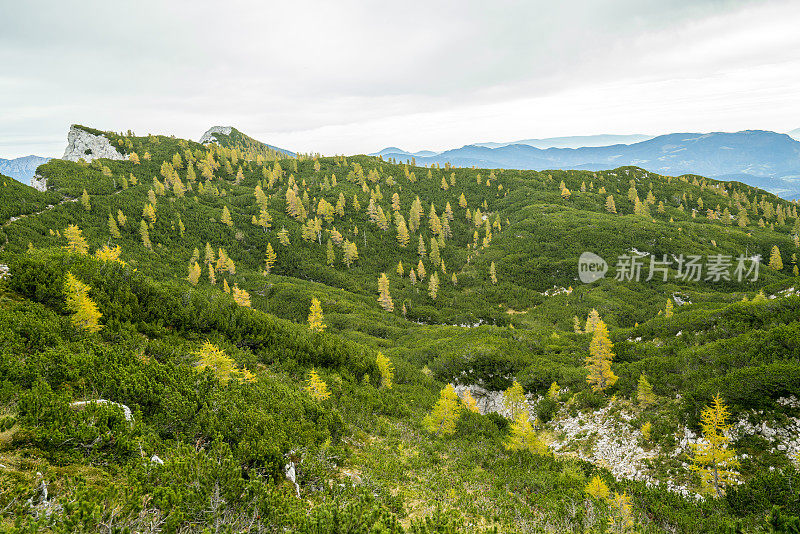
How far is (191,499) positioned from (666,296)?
89823 mm

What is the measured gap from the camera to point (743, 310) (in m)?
29.6

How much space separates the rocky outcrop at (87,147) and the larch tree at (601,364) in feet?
593

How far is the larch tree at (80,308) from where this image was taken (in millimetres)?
14758

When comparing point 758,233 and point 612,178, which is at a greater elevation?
point 612,178

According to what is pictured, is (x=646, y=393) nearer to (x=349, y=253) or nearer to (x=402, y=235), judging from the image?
(x=349, y=253)

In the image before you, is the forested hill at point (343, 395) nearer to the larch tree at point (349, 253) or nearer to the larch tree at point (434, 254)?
the larch tree at point (349, 253)

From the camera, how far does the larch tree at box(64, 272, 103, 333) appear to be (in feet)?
48.4

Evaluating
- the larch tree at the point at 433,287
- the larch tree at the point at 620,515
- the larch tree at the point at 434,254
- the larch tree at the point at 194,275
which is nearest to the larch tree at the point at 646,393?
the larch tree at the point at 620,515

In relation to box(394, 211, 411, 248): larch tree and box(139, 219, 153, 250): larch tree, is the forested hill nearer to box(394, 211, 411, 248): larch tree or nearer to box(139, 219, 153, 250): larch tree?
box(139, 219, 153, 250): larch tree

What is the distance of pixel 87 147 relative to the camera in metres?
143

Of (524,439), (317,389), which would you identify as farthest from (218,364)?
(524,439)

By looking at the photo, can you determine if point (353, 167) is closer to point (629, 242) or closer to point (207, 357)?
point (629, 242)

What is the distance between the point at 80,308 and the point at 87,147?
18600 centimetres

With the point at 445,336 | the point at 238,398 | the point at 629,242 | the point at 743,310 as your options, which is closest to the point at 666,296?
the point at 629,242
